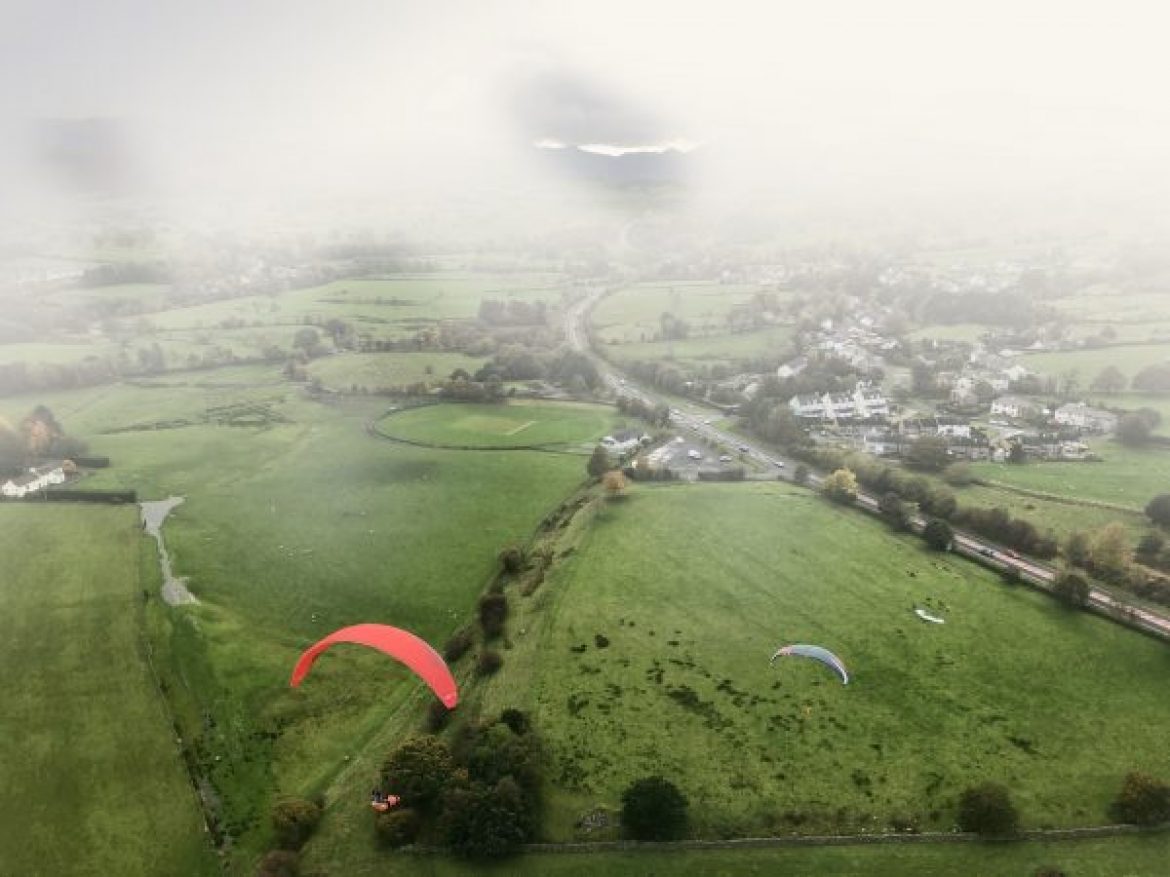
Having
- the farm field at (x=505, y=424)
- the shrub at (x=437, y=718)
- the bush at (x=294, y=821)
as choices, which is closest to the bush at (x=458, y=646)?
the shrub at (x=437, y=718)

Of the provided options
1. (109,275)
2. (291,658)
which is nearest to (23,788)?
(291,658)

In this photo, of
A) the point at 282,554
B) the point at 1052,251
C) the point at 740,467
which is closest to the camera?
the point at 282,554

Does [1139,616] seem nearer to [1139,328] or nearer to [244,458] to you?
[244,458]

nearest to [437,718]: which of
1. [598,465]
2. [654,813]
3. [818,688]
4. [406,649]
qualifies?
[406,649]

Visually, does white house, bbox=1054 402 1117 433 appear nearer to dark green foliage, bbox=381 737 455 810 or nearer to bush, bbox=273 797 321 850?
dark green foliage, bbox=381 737 455 810

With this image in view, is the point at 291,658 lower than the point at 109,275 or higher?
lower

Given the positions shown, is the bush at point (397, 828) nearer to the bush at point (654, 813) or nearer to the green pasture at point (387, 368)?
the bush at point (654, 813)

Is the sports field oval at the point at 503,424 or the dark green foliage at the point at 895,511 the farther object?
the sports field oval at the point at 503,424
